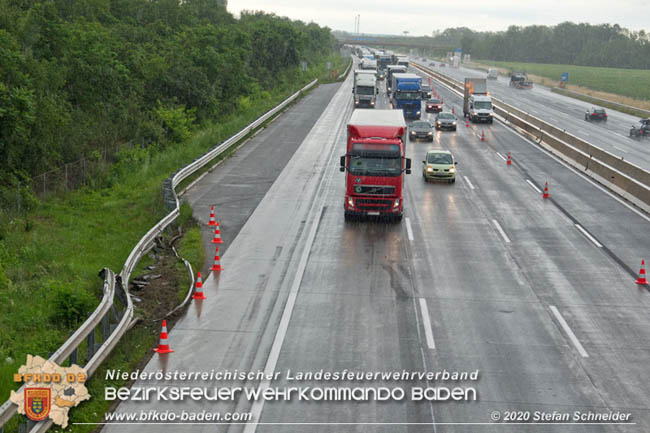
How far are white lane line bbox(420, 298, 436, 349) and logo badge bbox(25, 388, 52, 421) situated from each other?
7.50 meters

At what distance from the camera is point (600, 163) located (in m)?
35.9

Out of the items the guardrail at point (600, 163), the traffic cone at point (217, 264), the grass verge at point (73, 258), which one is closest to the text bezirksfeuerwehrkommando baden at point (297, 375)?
the grass verge at point (73, 258)

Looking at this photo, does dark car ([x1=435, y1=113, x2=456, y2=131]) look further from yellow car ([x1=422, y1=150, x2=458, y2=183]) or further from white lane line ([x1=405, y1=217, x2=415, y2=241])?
white lane line ([x1=405, y1=217, x2=415, y2=241])

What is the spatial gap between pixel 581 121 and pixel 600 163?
33.3 metres

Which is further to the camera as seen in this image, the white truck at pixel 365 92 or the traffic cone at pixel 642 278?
the white truck at pixel 365 92

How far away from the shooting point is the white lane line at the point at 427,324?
593 inches

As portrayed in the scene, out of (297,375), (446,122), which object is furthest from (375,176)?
(446,122)

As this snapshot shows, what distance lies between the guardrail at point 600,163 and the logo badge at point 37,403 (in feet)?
82.0

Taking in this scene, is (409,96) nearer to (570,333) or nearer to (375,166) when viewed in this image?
(375,166)

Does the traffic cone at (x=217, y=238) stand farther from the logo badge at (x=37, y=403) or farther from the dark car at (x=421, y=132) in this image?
the dark car at (x=421, y=132)

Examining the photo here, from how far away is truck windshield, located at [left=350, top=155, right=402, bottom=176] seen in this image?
2528 cm

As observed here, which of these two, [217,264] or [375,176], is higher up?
[375,176]

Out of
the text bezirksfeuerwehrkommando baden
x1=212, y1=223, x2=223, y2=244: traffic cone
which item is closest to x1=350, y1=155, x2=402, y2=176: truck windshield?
x1=212, y1=223, x2=223, y2=244: traffic cone

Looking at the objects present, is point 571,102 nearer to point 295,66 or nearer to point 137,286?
point 295,66
